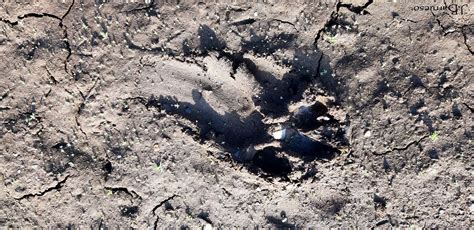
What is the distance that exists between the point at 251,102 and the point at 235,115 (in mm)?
236

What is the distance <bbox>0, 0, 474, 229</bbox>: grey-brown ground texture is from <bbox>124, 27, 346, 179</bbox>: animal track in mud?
2cm

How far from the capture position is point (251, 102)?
18.0 feet

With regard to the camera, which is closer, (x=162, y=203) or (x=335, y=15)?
(x=335, y=15)

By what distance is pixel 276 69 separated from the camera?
543 cm

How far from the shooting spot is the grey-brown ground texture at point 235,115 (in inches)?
212

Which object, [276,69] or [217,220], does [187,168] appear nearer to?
[217,220]

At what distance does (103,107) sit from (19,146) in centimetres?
106

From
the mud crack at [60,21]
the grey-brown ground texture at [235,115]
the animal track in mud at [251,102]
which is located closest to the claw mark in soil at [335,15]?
the grey-brown ground texture at [235,115]

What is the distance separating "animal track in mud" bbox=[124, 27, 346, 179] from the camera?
537 centimetres

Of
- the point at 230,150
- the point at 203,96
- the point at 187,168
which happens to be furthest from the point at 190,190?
the point at 203,96

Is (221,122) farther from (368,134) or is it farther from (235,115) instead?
(368,134)

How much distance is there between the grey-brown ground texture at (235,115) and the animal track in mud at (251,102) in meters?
0.02

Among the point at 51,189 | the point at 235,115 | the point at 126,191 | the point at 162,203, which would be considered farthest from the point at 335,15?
the point at 51,189

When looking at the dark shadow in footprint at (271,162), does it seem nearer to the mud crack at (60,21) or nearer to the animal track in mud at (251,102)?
the animal track in mud at (251,102)
